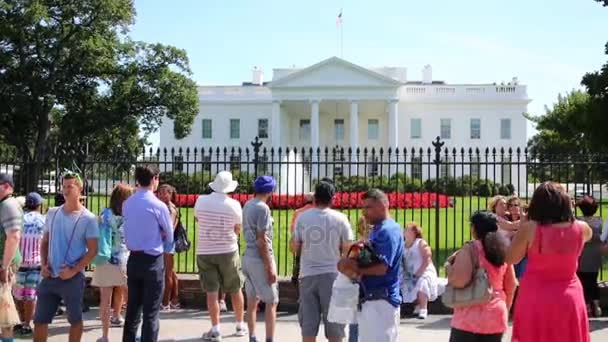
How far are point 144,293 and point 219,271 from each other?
1.25 m

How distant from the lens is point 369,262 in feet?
15.8

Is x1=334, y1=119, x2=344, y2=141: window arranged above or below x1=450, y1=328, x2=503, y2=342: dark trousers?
above

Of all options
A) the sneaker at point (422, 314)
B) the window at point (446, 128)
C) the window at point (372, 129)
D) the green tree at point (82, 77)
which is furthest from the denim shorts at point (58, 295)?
the window at point (446, 128)

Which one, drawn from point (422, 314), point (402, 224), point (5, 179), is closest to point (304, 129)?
point (402, 224)

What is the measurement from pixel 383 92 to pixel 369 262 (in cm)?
5268

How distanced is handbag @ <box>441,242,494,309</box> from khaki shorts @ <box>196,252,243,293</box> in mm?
2846

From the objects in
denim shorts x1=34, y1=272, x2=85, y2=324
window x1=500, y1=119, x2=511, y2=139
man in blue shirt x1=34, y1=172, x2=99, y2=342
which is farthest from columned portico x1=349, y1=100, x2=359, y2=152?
denim shorts x1=34, y1=272, x2=85, y2=324

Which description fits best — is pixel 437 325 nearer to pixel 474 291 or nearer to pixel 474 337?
pixel 474 337

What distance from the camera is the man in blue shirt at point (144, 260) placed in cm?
581

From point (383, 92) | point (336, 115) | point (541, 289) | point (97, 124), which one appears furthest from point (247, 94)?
point (541, 289)

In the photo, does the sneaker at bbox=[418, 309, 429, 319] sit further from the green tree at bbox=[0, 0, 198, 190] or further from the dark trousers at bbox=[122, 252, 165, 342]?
the green tree at bbox=[0, 0, 198, 190]

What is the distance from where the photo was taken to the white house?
185 feet

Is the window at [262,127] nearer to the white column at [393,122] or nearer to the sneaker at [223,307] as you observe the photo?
the white column at [393,122]

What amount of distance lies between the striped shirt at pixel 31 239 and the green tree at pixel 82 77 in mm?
25915
